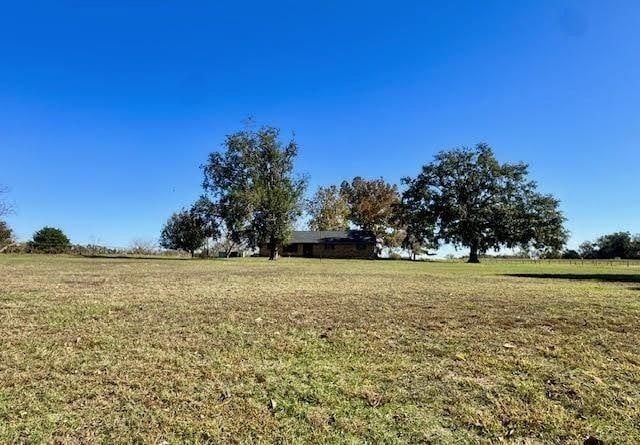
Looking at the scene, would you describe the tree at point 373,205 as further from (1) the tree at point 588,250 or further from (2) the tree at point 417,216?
(1) the tree at point 588,250

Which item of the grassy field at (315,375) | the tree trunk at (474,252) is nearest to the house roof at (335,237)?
the tree trunk at (474,252)

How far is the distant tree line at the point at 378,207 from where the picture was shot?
136 feet

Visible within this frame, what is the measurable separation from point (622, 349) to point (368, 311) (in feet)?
11.8

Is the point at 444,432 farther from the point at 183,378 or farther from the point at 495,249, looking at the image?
the point at 495,249

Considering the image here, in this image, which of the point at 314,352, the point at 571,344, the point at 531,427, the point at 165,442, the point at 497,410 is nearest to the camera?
the point at 165,442

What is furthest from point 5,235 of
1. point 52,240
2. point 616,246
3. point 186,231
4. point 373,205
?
point 616,246

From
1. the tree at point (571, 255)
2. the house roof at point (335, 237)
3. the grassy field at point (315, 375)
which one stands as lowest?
the grassy field at point (315, 375)

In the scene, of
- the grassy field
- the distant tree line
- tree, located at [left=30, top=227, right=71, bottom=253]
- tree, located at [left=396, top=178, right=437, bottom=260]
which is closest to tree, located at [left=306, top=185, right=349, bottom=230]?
the distant tree line

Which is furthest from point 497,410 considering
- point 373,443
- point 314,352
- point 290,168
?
point 290,168

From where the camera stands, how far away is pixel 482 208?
5281 centimetres

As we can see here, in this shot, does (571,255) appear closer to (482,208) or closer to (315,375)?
(482,208)

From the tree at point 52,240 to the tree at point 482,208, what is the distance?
38.9 m

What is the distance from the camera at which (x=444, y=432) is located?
3.22 meters

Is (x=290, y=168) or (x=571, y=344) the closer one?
(x=571, y=344)
